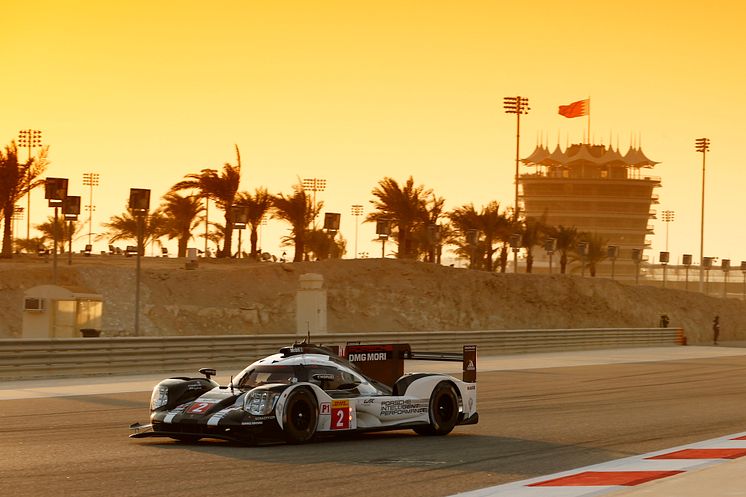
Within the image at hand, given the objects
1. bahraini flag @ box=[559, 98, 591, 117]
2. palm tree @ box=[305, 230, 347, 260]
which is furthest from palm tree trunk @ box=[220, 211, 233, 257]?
bahraini flag @ box=[559, 98, 591, 117]

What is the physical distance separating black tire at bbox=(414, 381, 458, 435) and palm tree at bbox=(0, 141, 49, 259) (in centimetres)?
5114

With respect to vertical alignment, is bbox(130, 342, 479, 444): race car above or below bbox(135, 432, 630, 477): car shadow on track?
above

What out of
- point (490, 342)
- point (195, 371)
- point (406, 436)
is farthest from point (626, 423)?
point (490, 342)

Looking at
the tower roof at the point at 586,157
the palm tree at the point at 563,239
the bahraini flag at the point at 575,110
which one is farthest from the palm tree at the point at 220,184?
the tower roof at the point at 586,157

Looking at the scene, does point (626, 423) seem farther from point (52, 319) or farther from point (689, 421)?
point (52, 319)

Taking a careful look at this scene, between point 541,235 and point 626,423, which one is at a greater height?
point 541,235

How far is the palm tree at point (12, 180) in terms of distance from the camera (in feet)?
203

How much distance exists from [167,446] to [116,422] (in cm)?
330

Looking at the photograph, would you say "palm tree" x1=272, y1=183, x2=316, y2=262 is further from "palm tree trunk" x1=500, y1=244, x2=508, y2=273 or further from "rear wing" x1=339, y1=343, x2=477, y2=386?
"rear wing" x1=339, y1=343, x2=477, y2=386

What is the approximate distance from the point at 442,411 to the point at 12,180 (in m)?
51.5

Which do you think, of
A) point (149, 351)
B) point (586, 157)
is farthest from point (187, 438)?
point (586, 157)

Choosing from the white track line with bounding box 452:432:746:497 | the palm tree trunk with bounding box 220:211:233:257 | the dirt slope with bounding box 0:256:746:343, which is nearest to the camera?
the white track line with bounding box 452:432:746:497

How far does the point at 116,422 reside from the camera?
1573cm

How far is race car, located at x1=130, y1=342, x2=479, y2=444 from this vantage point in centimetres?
1246
